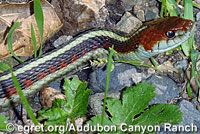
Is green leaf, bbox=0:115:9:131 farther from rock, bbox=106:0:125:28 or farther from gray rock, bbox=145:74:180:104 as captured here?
rock, bbox=106:0:125:28

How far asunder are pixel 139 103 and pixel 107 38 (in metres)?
0.54

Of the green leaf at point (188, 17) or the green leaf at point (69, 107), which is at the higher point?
the green leaf at point (188, 17)

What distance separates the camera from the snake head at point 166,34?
1.85 m

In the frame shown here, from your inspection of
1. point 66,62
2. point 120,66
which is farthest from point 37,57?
point 120,66

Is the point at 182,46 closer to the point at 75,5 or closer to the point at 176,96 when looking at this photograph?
the point at 176,96

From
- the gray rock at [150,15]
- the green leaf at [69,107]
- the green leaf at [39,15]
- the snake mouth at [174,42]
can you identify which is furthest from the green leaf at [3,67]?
the gray rock at [150,15]

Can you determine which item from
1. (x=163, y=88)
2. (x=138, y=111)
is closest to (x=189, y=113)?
(x=163, y=88)

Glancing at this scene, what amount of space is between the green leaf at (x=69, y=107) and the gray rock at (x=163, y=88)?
42 centimetres

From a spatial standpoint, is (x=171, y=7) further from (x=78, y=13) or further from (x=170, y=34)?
(x=78, y=13)

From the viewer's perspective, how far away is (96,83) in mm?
1910

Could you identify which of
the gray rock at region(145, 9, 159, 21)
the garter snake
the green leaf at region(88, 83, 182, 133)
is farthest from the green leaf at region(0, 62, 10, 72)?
the gray rock at region(145, 9, 159, 21)

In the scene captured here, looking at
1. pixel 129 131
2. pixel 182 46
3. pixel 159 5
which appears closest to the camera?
pixel 129 131

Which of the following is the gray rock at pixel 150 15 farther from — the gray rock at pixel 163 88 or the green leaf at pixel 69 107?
the green leaf at pixel 69 107

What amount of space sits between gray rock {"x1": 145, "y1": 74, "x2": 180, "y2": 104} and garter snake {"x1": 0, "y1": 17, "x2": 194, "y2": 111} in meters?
0.16
